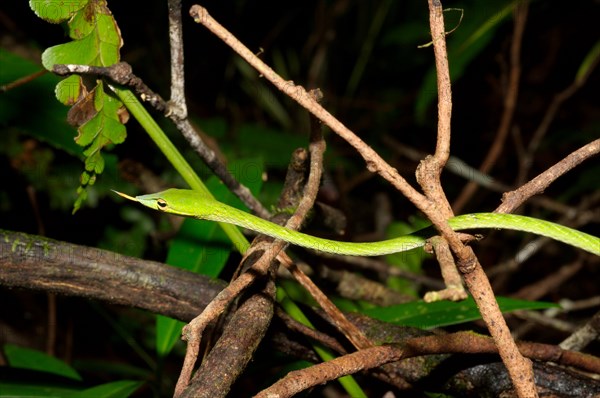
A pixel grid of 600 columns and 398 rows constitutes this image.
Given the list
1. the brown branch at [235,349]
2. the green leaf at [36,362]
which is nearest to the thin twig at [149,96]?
the brown branch at [235,349]

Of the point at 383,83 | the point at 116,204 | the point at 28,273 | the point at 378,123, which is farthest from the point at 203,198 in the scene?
the point at 383,83

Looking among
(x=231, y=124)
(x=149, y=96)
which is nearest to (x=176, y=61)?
(x=149, y=96)

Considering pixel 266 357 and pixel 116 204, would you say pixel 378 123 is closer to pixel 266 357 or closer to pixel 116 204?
pixel 116 204

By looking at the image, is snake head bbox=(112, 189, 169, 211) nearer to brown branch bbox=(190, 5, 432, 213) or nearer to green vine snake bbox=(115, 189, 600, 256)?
green vine snake bbox=(115, 189, 600, 256)

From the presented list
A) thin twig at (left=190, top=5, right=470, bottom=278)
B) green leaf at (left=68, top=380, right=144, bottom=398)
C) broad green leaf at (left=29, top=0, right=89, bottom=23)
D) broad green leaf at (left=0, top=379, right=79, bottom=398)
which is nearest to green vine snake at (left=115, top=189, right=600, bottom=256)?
thin twig at (left=190, top=5, right=470, bottom=278)

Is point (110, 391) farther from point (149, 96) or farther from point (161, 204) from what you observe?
point (149, 96)

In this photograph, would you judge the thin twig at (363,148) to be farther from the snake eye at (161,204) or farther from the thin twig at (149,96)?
the snake eye at (161,204)

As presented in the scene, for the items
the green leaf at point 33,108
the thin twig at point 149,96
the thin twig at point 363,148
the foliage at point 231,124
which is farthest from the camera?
the green leaf at point 33,108
